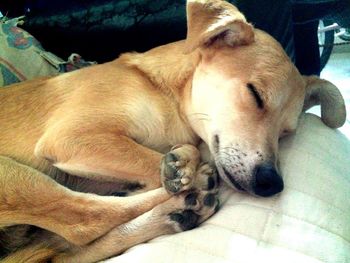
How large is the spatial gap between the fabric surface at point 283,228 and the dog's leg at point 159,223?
0.05m

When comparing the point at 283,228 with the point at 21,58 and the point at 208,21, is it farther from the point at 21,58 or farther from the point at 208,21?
the point at 21,58

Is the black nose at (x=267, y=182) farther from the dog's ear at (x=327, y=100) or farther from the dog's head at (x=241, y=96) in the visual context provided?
the dog's ear at (x=327, y=100)

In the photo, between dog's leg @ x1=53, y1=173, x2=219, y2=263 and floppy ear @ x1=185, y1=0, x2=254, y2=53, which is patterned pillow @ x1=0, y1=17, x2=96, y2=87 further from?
dog's leg @ x1=53, y1=173, x2=219, y2=263

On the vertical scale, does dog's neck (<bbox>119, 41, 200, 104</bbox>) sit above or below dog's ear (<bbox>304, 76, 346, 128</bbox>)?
above

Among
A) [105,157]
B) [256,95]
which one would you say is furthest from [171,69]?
[105,157]

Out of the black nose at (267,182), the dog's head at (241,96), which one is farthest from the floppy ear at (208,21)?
the black nose at (267,182)

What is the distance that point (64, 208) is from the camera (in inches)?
57.4

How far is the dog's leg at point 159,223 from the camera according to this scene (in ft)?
4.61

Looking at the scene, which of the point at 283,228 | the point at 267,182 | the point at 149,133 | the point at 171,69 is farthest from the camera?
the point at 171,69

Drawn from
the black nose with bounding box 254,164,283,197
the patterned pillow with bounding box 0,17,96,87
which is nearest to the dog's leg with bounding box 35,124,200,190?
the black nose with bounding box 254,164,283,197

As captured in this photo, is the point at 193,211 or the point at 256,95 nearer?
the point at 193,211

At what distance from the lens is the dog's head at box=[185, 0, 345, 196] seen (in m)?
1.50

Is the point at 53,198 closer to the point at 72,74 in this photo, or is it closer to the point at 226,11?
the point at 72,74

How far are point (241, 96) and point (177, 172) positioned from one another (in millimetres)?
397
